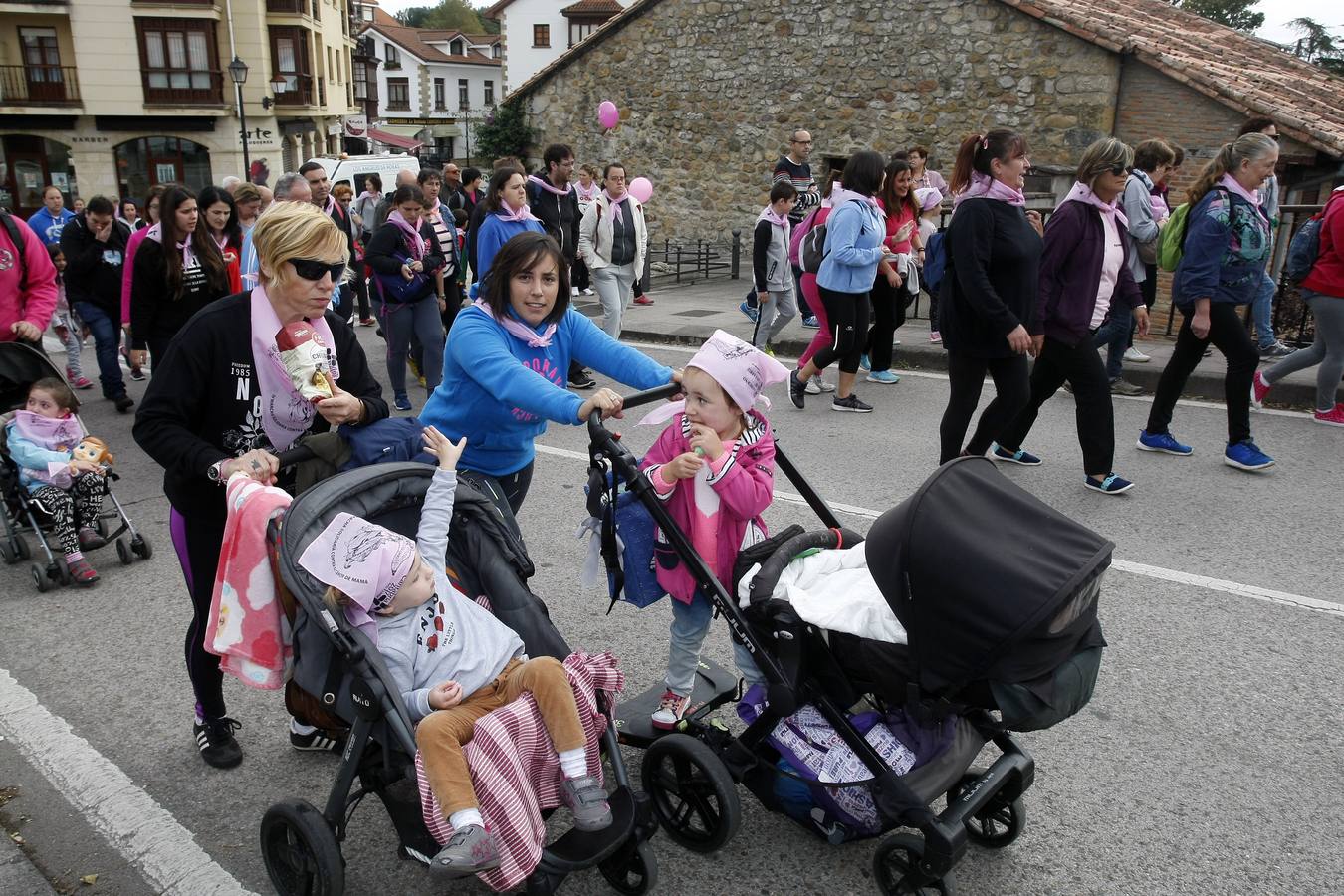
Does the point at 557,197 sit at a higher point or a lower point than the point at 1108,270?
higher

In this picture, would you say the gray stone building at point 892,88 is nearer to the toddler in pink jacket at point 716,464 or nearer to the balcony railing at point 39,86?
the toddler in pink jacket at point 716,464

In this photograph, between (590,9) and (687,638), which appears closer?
(687,638)

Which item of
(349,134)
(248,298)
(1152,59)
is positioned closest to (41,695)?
(248,298)

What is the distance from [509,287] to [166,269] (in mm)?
4513

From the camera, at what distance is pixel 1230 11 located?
4509 cm

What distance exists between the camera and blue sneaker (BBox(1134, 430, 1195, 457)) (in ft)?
22.7

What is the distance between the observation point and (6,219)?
6008 millimetres

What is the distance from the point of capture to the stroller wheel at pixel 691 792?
9.61 ft

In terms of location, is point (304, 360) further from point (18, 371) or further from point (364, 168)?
point (364, 168)

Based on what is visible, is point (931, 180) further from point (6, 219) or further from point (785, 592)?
point (785, 592)

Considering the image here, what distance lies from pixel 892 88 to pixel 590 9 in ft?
148

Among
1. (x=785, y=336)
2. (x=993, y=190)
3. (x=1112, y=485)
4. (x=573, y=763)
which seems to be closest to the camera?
(x=573, y=763)

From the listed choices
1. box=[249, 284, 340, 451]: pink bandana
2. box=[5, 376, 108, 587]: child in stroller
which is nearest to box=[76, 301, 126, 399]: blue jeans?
box=[5, 376, 108, 587]: child in stroller

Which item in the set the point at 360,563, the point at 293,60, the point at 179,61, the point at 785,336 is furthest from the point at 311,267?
the point at 293,60
